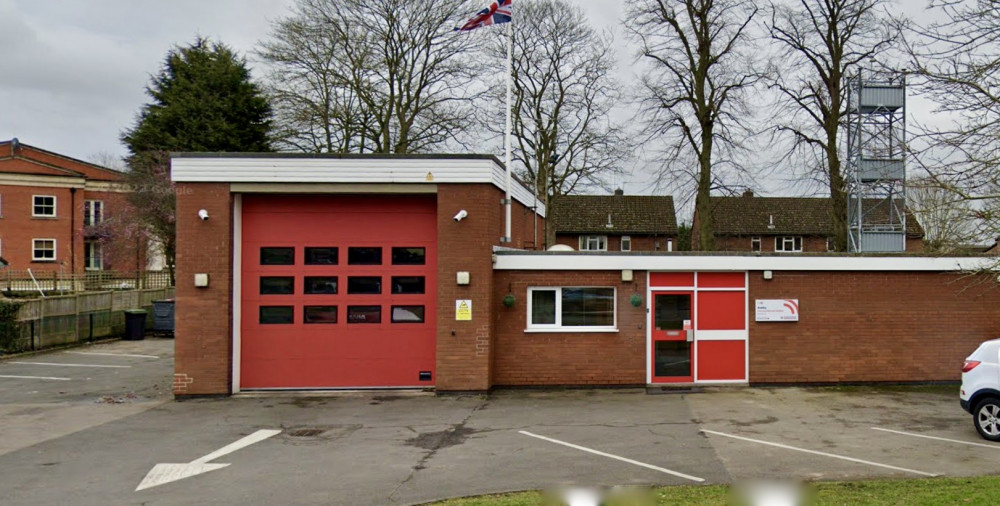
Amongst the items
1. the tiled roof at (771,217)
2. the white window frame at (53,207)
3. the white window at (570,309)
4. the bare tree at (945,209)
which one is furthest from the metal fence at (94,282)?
the tiled roof at (771,217)

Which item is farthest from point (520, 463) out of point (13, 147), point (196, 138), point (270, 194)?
point (13, 147)

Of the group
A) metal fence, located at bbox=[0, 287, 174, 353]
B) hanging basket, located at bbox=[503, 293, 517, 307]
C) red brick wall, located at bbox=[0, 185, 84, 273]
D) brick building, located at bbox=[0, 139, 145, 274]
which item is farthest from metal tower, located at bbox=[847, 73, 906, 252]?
red brick wall, located at bbox=[0, 185, 84, 273]

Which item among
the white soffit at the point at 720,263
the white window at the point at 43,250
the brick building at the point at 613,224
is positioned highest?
the brick building at the point at 613,224

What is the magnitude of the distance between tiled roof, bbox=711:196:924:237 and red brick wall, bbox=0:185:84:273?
45163 mm

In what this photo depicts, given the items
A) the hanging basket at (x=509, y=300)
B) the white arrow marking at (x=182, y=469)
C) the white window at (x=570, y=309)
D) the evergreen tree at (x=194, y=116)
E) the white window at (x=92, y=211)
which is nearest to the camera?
the white arrow marking at (x=182, y=469)

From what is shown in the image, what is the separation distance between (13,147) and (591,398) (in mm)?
51291

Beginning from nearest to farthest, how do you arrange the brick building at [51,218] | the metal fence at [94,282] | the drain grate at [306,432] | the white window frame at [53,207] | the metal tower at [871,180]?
the drain grate at [306,432], the metal tower at [871,180], the metal fence at [94,282], the brick building at [51,218], the white window frame at [53,207]

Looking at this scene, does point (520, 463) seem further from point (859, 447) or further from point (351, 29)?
point (351, 29)

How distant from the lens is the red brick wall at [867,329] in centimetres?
1455

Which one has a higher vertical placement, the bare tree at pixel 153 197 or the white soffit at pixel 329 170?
the bare tree at pixel 153 197

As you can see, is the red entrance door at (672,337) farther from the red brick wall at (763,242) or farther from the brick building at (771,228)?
the red brick wall at (763,242)

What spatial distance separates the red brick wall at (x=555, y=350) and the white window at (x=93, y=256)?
45237mm

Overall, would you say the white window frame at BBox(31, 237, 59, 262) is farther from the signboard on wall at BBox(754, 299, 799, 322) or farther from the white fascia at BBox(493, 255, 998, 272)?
the signboard on wall at BBox(754, 299, 799, 322)

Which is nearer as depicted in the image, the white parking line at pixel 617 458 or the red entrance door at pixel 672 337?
the white parking line at pixel 617 458
